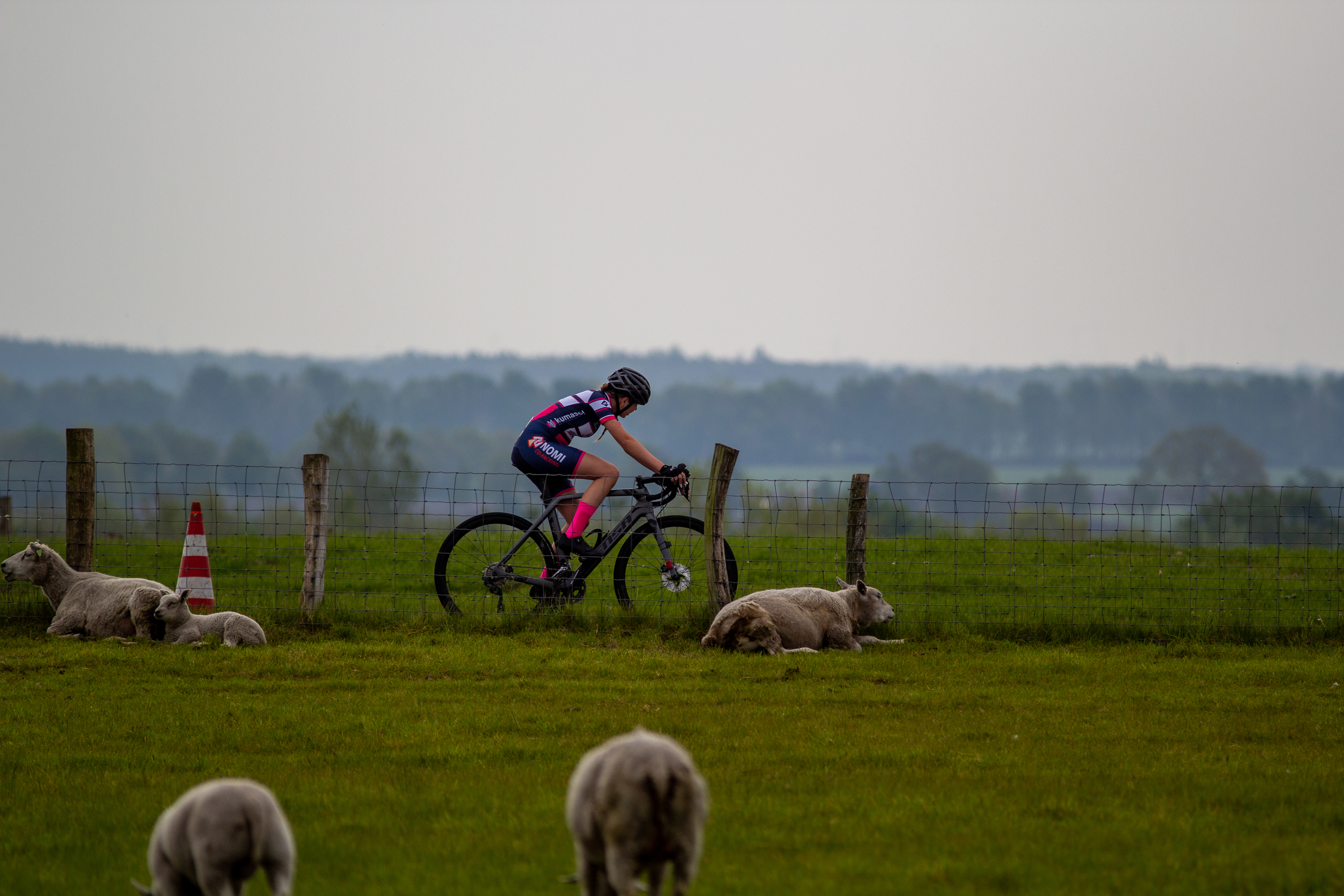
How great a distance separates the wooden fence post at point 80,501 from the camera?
1232 cm

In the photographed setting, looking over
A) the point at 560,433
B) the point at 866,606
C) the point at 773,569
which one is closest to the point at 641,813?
the point at 866,606

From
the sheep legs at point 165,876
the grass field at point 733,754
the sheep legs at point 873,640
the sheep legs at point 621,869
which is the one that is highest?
the sheep legs at point 621,869

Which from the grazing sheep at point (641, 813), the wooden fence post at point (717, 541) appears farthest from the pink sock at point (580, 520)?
the grazing sheep at point (641, 813)

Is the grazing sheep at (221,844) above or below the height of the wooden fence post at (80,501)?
below

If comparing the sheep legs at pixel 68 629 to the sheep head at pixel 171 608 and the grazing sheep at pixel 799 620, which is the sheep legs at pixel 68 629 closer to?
the sheep head at pixel 171 608

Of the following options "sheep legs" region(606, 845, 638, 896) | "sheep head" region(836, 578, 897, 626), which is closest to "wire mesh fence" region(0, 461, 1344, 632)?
"sheep head" region(836, 578, 897, 626)

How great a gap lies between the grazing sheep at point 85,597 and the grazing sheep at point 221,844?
24.5 feet

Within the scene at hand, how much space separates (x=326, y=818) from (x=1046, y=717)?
18.0 ft

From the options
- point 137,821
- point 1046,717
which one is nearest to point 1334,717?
point 1046,717

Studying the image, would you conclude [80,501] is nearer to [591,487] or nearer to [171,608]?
[171,608]

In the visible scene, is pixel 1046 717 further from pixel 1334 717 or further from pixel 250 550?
pixel 250 550

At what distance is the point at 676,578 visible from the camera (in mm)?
12086

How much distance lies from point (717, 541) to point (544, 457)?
7.10 ft

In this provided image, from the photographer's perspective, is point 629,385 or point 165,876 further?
point 629,385
